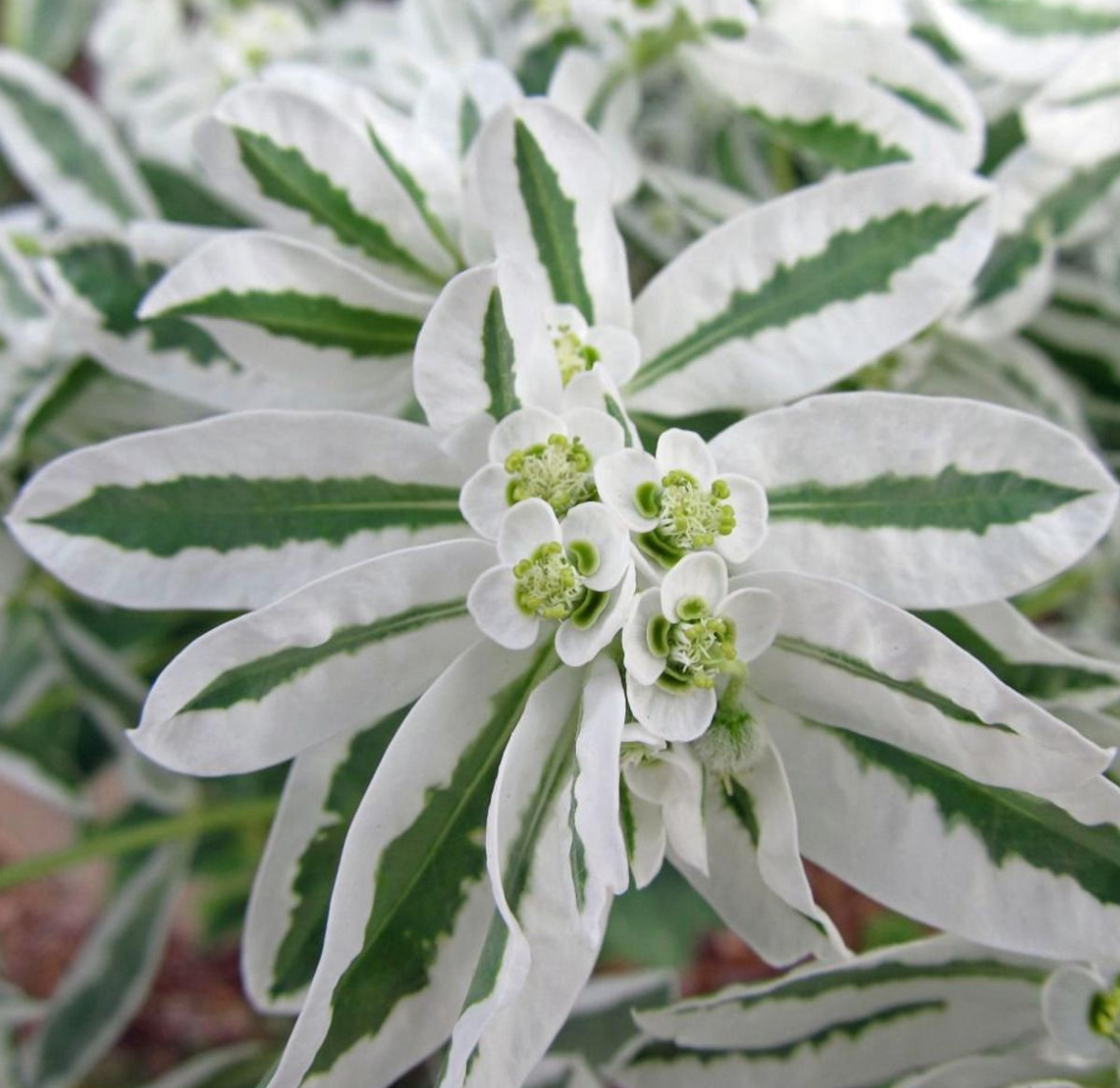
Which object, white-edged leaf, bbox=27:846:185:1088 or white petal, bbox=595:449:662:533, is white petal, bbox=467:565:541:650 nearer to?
white petal, bbox=595:449:662:533

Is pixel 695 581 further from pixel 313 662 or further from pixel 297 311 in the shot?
pixel 297 311

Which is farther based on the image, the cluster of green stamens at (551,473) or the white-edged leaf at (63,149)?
the white-edged leaf at (63,149)

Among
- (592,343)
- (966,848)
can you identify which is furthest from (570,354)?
(966,848)

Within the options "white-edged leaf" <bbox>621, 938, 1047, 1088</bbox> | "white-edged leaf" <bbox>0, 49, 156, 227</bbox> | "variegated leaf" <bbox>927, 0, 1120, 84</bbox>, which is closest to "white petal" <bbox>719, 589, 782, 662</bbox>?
"white-edged leaf" <bbox>621, 938, 1047, 1088</bbox>

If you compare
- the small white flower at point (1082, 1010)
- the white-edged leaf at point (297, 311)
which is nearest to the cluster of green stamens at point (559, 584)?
the white-edged leaf at point (297, 311)

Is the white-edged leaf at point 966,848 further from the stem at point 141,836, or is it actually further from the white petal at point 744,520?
the stem at point 141,836
